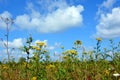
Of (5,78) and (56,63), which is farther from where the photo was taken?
(56,63)

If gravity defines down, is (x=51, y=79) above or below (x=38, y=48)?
below

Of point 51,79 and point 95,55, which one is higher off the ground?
point 95,55

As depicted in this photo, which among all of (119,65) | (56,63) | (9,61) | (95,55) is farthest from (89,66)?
(9,61)

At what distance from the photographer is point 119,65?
7562 millimetres

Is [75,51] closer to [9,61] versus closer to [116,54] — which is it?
[116,54]

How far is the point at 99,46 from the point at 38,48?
1827 mm

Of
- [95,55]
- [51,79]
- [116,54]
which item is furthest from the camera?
[116,54]

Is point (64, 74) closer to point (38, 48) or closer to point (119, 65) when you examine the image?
point (38, 48)

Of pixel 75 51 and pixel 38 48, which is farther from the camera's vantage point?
pixel 75 51

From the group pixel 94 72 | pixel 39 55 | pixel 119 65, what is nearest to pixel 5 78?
pixel 39 55

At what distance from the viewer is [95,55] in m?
7.94

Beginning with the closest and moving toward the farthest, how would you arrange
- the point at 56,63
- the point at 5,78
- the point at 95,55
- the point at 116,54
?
the point at 5,78
the point at 95,55
the point at 116,54
the point at 56,63

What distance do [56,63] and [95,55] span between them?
6.05ft

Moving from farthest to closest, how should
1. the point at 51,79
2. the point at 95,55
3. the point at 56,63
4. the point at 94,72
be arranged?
the point at 56,63 → the point at 95,55 → the point at 94,72 → the point at 51,79
